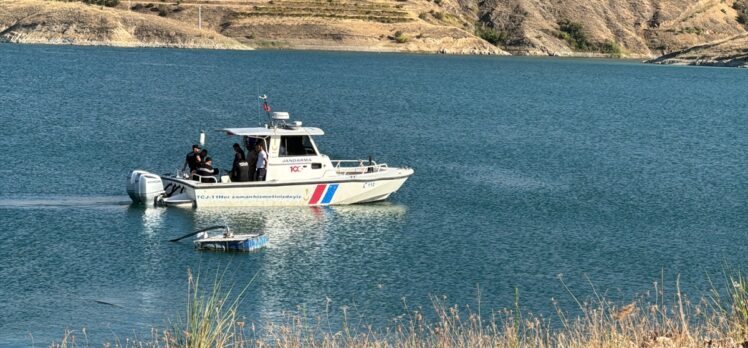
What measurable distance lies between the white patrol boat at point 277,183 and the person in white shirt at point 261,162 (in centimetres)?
15

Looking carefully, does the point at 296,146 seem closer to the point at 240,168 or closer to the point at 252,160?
the point at 252,160

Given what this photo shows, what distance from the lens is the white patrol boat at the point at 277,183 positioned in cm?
3578

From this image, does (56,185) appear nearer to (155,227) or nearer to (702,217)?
(155,227)

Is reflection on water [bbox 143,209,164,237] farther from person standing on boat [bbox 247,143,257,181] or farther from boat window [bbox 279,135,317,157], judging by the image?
boat window [bbox 279,135,317,157]

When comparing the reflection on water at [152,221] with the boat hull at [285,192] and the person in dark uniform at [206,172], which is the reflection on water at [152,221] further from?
the person in dark uniform at [206,172]

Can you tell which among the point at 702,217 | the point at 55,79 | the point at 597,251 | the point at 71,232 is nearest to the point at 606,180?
the point at 702,217

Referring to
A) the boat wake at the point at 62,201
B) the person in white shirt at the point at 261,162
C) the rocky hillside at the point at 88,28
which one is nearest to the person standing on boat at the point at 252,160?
the person in white shirt at the point at 261,162

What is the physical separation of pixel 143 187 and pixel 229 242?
245 inches

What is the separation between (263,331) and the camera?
22.8 meters

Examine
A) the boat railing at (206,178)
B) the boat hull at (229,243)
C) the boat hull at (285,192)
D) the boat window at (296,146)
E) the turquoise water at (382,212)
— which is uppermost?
the boat window at (296,146)

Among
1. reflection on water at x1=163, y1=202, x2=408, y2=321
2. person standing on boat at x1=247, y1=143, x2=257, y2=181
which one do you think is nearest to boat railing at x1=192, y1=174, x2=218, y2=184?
reflection on water at x1=163, y1=202, x2=408, y2=321

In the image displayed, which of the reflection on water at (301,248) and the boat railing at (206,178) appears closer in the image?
the reflection on water at (301,248)

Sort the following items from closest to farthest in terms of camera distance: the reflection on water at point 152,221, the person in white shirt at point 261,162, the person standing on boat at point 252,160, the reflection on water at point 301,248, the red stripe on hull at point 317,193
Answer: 1. the reflection on water at point 301,248
2. the reflection on water at point 152,221
3. the person in white shirt at point 261,162
4. the person standing on boat at point 252,160
5. the red stripe on hull at point 317,193

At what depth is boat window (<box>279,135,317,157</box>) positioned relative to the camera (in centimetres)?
3678
